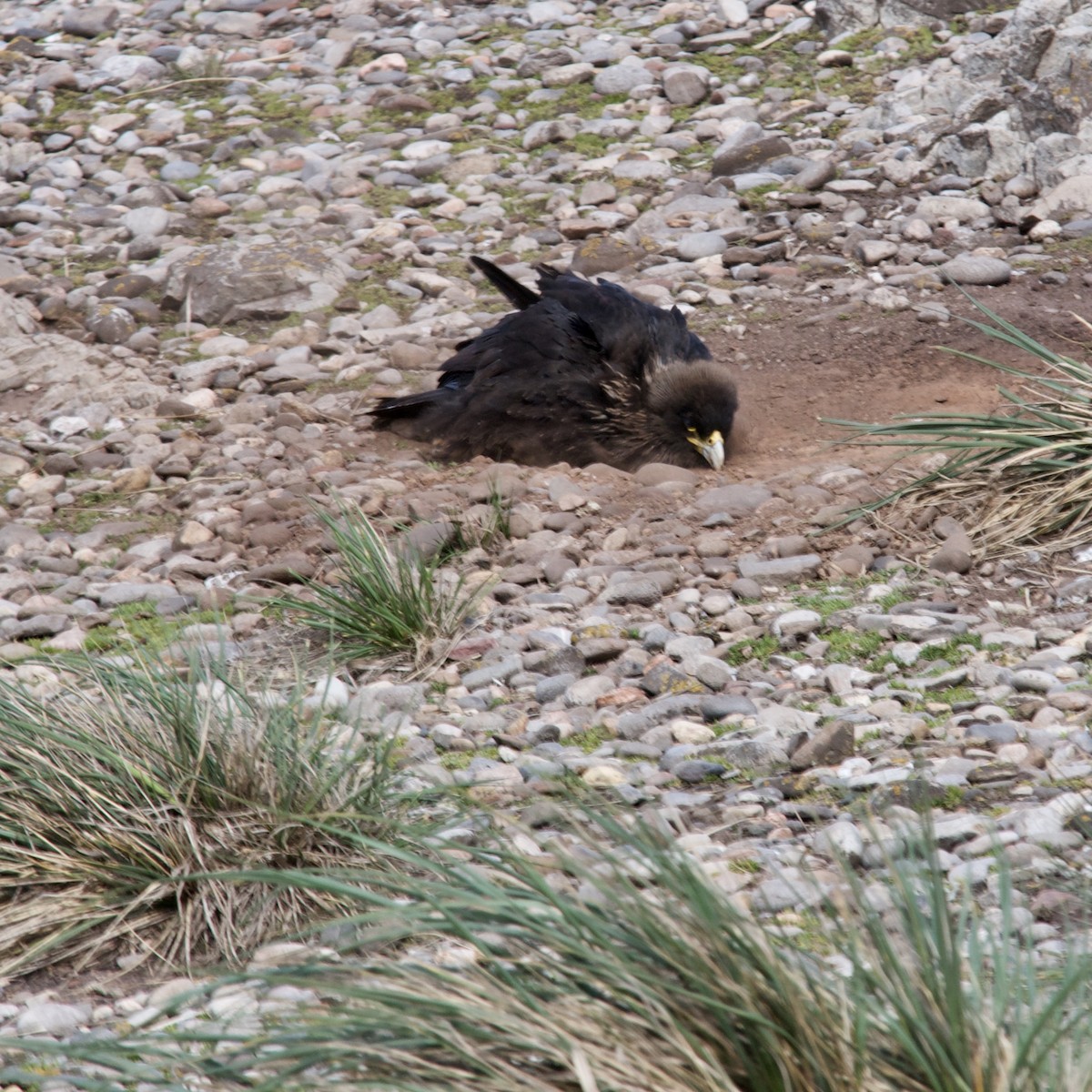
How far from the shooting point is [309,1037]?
177 centimetres

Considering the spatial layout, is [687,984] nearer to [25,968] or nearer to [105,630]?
[25,968]

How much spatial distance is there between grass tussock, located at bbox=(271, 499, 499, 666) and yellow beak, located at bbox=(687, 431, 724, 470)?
1.81m

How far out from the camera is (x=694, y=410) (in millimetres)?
5848

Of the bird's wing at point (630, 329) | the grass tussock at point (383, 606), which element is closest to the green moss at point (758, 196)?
the bird's wing at point (630, 329)

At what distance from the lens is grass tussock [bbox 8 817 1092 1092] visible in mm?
1701

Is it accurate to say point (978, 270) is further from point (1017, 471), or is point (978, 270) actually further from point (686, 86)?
point (686, 86)

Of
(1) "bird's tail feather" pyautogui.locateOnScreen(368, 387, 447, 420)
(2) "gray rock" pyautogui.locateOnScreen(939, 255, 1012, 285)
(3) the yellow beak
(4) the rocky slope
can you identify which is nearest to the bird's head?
(3) the yellow beak

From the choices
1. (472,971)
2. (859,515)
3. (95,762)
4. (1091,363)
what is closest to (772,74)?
(1091,363)

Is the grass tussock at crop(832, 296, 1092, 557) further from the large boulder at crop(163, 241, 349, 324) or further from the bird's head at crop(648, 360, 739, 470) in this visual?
the large boulder at crop(163, 241, 349, 324)

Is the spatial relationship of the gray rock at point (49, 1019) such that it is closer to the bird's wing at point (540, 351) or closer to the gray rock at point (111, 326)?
the bird's wing at point (540, 351)

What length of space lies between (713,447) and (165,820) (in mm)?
3518

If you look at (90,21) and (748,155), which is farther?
(90,21)

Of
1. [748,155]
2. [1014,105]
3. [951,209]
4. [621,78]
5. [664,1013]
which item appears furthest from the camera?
[621,78]

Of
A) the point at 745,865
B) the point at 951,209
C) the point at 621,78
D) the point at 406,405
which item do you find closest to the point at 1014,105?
the point at 951,209
